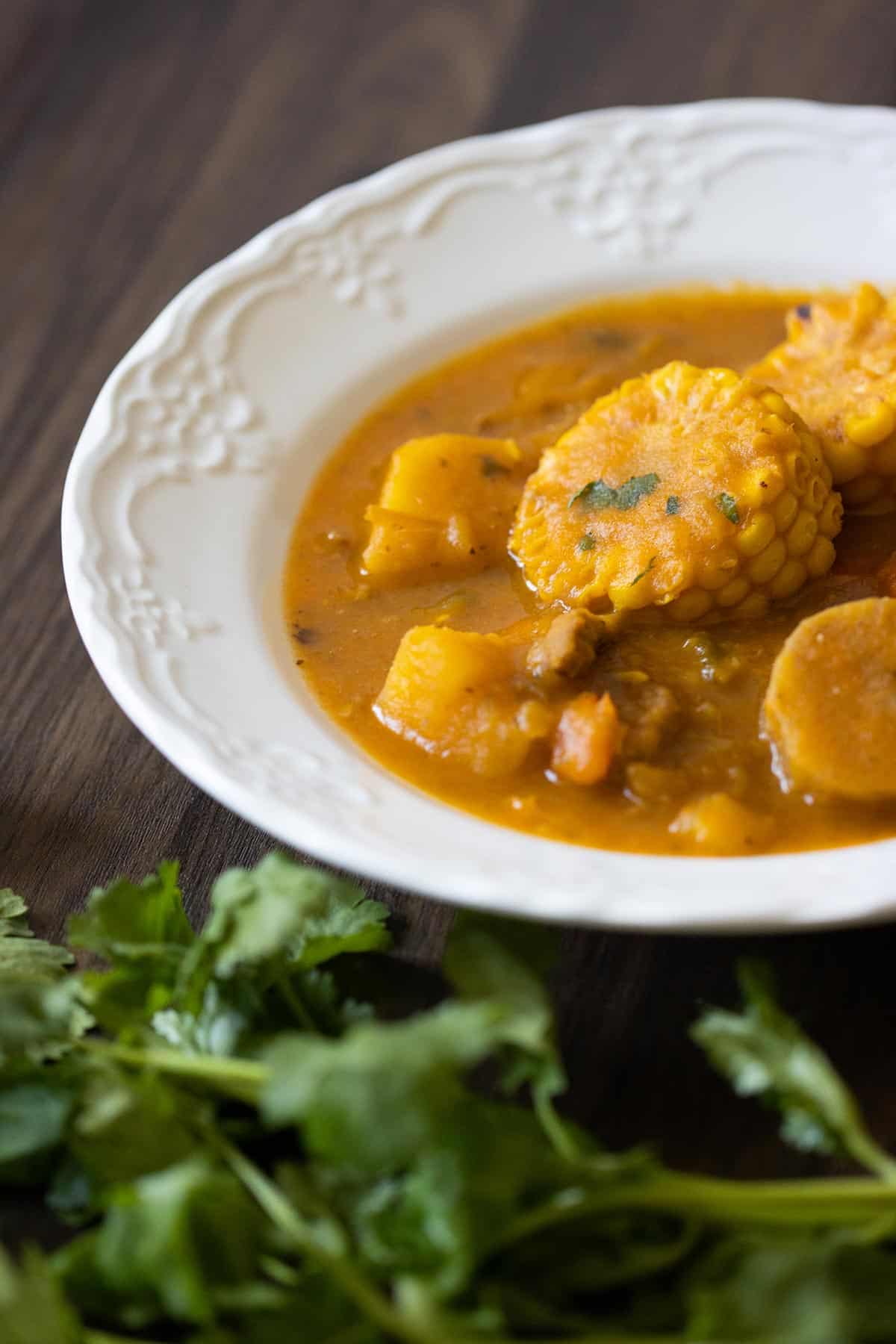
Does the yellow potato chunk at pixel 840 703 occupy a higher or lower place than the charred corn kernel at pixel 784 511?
lower

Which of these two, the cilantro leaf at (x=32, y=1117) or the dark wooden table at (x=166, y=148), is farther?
the dark wooden table at (x=166, y=148)

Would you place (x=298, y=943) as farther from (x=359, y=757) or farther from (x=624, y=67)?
(x=624, y=67)

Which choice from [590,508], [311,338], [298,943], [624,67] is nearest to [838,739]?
[590,508]

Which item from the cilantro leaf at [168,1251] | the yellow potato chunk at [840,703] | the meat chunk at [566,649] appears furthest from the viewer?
the meat chunk at [566,649]

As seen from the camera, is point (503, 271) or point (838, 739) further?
point (503, 271)

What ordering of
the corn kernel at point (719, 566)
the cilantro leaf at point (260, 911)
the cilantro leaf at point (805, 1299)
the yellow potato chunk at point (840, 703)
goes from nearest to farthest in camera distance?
the cilantro leaf at point (805, 1299) < the cilantro leaf at point (260, 911) < the yellow potato chunk at point (840, 703) < the corn kernel at point (719, 566)

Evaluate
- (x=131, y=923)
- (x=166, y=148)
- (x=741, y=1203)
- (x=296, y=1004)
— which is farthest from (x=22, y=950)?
(x=166, y=148)

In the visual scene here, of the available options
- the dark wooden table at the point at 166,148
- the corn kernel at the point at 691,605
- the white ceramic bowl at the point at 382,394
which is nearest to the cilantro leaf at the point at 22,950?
the dark wooden table at the point at 166,148

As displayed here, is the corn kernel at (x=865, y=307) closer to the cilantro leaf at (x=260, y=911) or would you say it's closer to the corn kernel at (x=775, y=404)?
the corn kernel at (x=775, y=404)
